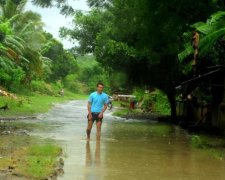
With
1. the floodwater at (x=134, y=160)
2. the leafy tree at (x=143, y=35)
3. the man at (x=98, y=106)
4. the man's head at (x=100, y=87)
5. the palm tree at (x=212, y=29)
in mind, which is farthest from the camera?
the leafy tree at (x=143, y=35)

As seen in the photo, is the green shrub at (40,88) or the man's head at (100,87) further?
the green shrub at (40,88)

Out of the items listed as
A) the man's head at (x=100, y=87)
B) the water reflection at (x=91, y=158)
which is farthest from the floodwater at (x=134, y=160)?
the man's head at (x=100, y=87)

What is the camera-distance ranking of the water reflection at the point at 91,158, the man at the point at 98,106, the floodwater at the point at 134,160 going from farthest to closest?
the man at the point at 98,106 → the water reflection at the point at 91,158 → the floodwater at the point at 134,160

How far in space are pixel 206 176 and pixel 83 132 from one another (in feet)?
27.4

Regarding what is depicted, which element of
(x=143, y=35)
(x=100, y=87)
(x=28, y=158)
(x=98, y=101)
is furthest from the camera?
(x=143, y=35)

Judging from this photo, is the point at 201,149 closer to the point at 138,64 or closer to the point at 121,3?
the point at 121,3

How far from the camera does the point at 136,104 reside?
42.8 m

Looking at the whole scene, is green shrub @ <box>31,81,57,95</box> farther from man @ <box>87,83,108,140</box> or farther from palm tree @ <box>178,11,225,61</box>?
palm tree @ <box>178,11,225,61</box>

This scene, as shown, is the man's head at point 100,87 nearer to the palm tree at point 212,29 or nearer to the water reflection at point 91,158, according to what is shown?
the water reflection at point 91,158

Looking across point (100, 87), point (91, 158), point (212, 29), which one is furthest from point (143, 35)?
point (91, 158)

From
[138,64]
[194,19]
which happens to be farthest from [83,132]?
[138,64]

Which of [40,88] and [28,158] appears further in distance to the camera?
[40,88]

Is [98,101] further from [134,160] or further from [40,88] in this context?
[40,88]

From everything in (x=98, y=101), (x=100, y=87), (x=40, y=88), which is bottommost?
(x=98, y=101)
